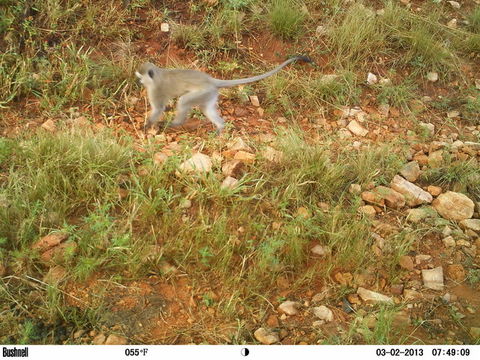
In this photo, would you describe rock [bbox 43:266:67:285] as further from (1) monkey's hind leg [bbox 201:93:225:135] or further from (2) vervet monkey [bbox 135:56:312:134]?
(1) monkey's hind leg [bbox 201:93:225:135]

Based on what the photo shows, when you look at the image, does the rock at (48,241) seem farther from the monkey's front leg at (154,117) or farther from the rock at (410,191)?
the rock at (410,191)

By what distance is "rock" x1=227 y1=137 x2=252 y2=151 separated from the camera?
3637mm

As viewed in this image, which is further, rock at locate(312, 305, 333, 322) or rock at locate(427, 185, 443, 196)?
rock at locate(427, 185, 443, 196)

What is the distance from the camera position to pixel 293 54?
4.55m

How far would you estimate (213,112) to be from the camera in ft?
12.5

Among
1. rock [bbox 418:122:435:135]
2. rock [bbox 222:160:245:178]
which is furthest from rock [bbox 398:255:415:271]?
rock [bbox 418:122:435:135]

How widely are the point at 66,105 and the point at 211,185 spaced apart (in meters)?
1.43

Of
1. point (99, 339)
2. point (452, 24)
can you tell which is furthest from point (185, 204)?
point (452, 24)

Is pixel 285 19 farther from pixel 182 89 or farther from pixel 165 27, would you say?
pixel 182 89

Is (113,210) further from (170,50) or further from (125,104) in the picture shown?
(170,50)

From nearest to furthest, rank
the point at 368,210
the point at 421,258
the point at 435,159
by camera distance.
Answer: the point at 421,258 < the point at 368,210 < the point at 435,159

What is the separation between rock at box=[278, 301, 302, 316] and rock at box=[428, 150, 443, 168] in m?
1.60

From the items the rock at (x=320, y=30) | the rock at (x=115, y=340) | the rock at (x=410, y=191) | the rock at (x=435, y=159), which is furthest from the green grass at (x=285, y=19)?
the rock at (x=115, y=340)

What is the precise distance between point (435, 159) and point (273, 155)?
46.1 inches
